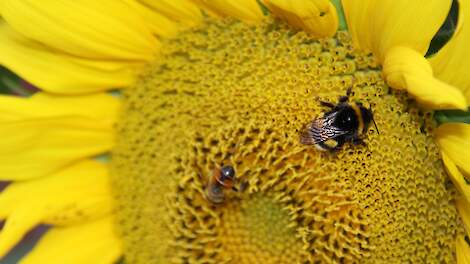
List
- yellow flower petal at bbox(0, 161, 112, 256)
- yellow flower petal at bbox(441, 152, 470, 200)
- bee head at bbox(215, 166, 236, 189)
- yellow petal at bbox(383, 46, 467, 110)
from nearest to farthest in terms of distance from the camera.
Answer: yellow petal at bbox(383, 46, 467, 110) → yellow flower petal at bbox(441, 152, 470, 200) → bee head at bbox(215, 166, 236, 189) → yellow flower petal at bbox(0, 161, 112, 256)

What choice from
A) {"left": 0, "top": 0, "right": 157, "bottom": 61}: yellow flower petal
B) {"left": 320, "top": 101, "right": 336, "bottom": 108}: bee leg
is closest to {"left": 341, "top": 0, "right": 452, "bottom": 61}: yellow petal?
{"left": 320, "top": 101, "right": 336, "bottom": 108}: bee leg

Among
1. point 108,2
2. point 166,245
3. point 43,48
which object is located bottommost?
point 166,245

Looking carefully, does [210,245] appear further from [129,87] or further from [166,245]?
[129,87]

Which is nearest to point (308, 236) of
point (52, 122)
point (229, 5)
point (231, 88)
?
point (231, 88)

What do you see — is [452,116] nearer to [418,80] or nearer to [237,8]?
[418,80]

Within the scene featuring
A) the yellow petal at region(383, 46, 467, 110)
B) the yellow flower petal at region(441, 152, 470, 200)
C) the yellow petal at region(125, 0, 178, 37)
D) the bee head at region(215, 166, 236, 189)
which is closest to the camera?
the yellow petal at region(383, 46, 467, 110)

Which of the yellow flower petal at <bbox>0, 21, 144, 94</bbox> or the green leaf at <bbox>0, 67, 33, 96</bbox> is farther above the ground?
the yellow flower petal at <bbox>0, 21, 144, 94</bbox>

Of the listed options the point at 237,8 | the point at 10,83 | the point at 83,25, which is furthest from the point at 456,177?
the point at 10,83

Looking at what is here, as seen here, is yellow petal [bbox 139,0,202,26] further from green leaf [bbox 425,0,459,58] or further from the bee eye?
green leaf [bbox 425,0,459,58]
